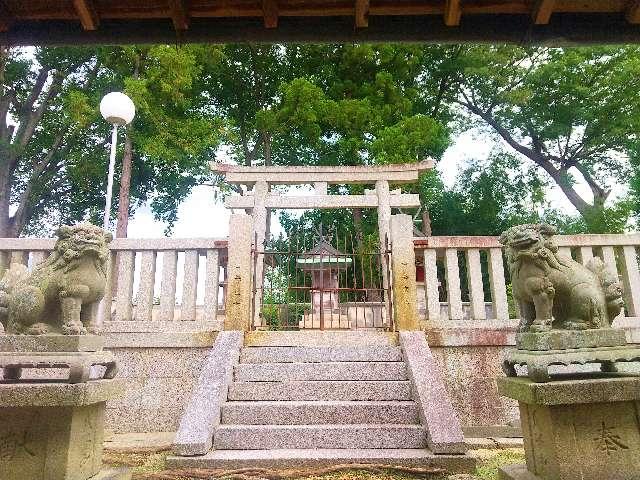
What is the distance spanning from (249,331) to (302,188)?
12.3 metres

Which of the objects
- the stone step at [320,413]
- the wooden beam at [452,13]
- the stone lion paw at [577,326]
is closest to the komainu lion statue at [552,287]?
the stone lion paw at [577,326]

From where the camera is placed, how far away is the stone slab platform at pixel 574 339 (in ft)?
9.14

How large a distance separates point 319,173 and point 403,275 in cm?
384

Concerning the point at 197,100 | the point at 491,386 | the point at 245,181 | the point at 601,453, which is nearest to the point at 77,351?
the point at 601,453

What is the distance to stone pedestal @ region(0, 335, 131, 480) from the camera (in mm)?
2631

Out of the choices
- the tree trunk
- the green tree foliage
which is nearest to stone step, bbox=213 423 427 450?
the tree trunk

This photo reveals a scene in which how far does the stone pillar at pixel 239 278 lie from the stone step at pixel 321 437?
1.70m

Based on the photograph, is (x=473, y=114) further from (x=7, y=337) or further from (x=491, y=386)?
(x=7, y=337)

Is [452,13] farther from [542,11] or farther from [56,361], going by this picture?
[56,361]

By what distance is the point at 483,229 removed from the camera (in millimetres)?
19484

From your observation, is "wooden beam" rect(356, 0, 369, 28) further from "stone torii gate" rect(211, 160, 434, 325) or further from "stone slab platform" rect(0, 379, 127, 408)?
"stone torii gate" rect(211, 160, 434, 325)

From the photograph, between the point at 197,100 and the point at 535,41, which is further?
the point at 197,100

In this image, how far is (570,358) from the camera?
Answer: 2691 millimetres

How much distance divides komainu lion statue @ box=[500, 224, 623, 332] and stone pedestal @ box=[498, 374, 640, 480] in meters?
→ 0.50
